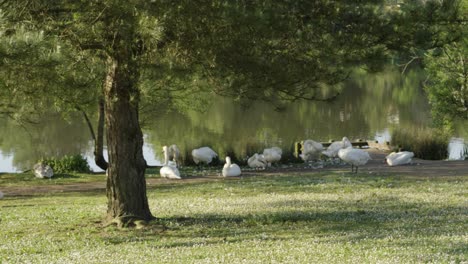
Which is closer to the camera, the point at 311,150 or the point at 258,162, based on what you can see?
the point at 258,162

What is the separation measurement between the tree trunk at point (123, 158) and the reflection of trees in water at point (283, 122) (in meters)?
20.3

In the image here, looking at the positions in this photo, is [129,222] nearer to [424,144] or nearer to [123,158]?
[123,158]

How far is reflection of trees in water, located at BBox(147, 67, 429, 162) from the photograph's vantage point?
4188cm

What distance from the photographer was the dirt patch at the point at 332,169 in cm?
2458

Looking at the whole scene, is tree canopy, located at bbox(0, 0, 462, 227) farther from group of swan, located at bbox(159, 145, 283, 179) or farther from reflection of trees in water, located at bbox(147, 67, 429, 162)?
reflection of trees in water, located at bbox(147, 67, 429, 162)

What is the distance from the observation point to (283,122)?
50281 mm

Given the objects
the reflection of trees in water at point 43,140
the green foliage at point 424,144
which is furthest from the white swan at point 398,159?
the reflection of trees in water at point 43,140

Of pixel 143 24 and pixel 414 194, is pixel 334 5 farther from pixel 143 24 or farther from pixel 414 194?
pixel 414 194

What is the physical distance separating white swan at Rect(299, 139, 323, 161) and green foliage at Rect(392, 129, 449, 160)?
15.9ft

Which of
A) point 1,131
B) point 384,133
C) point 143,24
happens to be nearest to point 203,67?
point 143,24

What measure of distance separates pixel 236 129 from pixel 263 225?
32401mm

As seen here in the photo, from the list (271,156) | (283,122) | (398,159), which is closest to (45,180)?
(271,156)

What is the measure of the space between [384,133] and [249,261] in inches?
1456

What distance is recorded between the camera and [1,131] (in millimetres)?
47125
